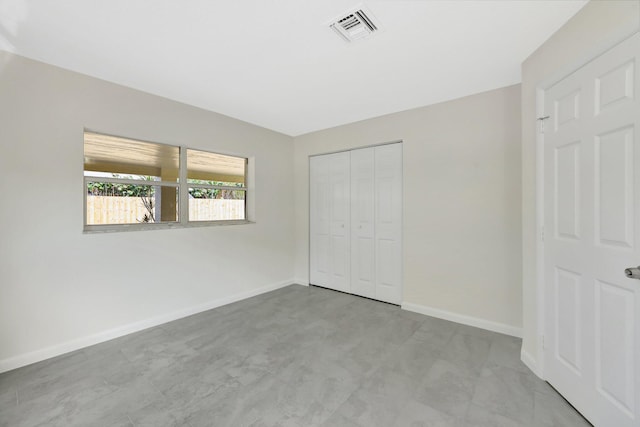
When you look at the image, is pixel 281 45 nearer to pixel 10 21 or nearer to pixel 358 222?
pixel 10 21

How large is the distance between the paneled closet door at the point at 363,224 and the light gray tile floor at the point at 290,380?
3.24 feet

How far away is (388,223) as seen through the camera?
11.9 ft

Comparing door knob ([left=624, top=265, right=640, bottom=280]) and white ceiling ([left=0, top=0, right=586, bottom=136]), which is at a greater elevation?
white ceiling ([left=0, top=0, right=586, bottom=136])

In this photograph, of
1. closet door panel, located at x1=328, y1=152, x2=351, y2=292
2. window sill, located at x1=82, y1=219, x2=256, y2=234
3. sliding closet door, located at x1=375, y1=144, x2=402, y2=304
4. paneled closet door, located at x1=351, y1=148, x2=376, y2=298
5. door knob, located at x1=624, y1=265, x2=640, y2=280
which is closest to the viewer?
door knob, located at x1=624, y1=265, x2=640, y2=280

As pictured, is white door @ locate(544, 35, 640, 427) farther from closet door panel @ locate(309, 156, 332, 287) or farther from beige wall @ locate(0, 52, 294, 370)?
beige wall @ locate(0, 52, 294, 370)

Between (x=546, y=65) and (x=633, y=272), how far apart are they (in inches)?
59.8

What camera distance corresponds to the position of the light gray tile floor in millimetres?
1638

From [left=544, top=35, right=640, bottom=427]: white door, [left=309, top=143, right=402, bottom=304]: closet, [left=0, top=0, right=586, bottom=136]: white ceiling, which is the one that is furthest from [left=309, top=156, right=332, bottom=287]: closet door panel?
[left=544, top=35, right=640, bottom=427]: white door

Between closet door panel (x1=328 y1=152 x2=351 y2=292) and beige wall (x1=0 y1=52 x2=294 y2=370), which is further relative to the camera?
closet door panel (x1=328 y1=152 x2=351 y2=292)

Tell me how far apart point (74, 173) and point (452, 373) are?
367cm

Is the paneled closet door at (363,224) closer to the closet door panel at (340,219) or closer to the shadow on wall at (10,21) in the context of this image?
the closet door panel at (340,219)

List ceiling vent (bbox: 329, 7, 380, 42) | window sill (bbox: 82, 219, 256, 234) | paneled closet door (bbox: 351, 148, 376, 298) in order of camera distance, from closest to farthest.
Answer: ceiling vent (bbox: 329, 7, 380, 42) → window sill (bbox: 82, 219, 256, 234) → paneled closet door (bbox: 351, 148, 376, 298)

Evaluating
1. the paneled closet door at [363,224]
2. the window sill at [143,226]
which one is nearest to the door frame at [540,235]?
the paneled closet door at [363,224]

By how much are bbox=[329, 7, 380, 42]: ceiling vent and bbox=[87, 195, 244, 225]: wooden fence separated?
258 centimetres
